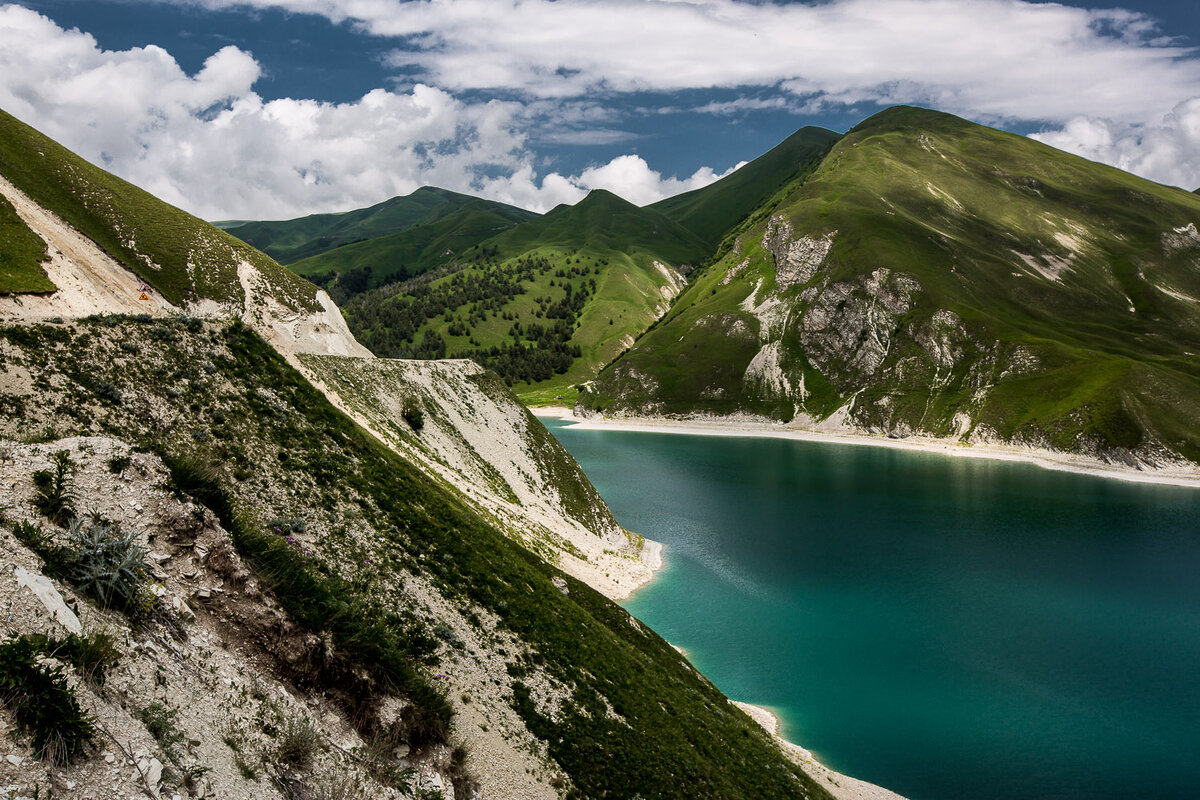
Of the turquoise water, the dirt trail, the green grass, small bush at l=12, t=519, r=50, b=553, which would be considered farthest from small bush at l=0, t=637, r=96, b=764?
the turquoise water

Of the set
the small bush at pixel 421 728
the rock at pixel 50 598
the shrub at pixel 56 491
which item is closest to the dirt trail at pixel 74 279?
the shrub at pixel 56 491

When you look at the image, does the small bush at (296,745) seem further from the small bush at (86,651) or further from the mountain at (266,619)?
the small bush at (86,651)

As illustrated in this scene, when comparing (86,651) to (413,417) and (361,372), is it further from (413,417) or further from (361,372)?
(361,372)

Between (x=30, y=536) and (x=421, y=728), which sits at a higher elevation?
(x=30, y=536)

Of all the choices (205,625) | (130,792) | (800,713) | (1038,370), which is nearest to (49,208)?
(205,625)

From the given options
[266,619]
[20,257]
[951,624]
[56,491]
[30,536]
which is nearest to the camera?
[30,536]

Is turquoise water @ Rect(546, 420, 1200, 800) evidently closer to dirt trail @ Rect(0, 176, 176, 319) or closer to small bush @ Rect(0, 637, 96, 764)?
small bush @ Rect(0, 637, 96, 764)

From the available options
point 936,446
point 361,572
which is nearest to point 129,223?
point 361,572
